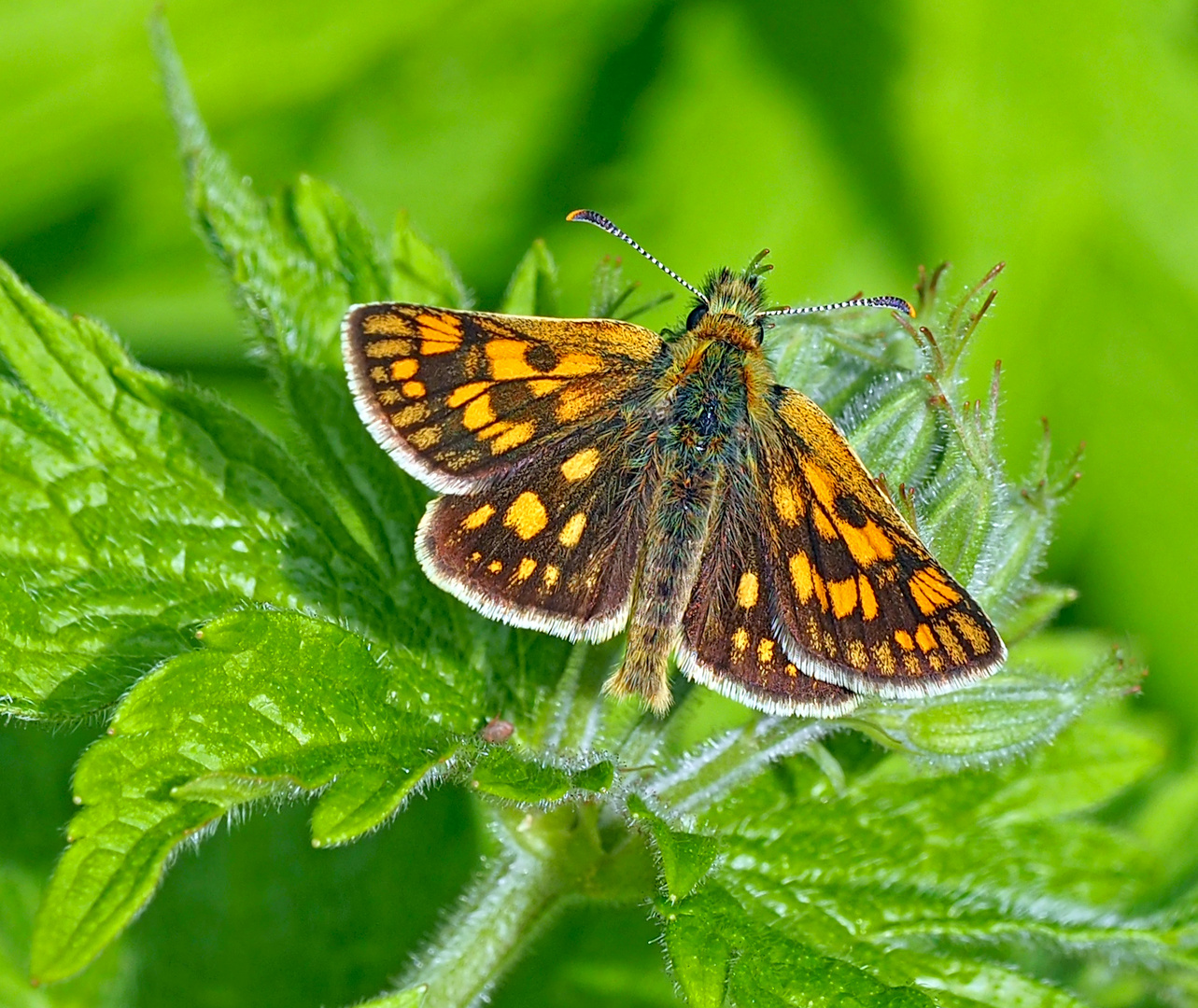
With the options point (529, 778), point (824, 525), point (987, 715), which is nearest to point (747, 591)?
point (824, 525)

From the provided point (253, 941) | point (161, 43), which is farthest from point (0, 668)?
point (253, 941)

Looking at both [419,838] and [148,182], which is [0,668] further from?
[148,182]

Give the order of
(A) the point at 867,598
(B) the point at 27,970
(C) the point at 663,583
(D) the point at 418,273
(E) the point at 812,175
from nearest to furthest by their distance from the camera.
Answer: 1. (A) the point at 867,598
2. (C) the point at 663,583
3. (D) the point at 418,273
4. (B) the point at 27,970
5. (E) the point at 812,175

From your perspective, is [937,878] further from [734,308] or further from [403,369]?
[403,369]

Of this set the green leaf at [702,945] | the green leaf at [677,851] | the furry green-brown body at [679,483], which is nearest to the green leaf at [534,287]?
the furry green-brown body at [679,483]

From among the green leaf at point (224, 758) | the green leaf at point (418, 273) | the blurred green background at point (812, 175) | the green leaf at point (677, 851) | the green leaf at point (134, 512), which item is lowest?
the green leaf at point (224, 758)

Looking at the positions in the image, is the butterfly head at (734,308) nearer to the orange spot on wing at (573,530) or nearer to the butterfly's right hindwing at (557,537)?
the butterfly's right hindwing at (557,537)

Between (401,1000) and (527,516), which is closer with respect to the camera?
(401,1000)
